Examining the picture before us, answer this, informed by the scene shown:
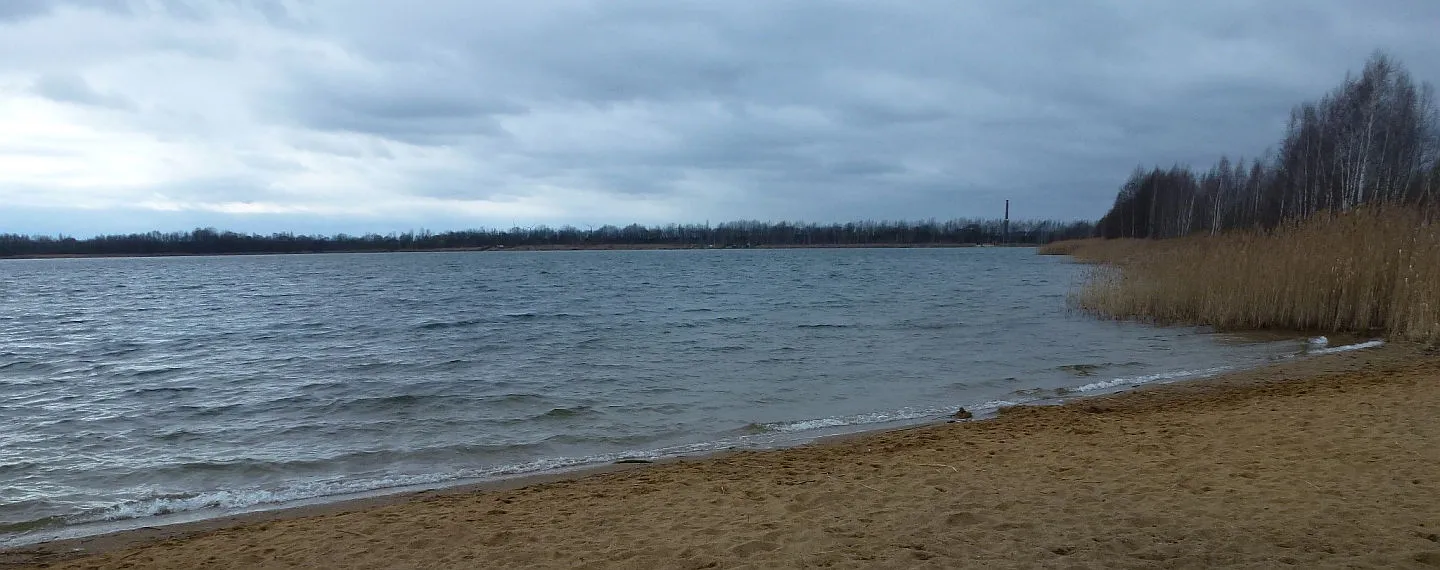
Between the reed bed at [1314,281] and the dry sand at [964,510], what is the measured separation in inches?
311

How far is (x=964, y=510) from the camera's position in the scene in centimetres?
566

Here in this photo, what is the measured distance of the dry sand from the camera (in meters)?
4.72

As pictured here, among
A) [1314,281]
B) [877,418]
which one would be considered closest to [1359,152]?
[1314,281]

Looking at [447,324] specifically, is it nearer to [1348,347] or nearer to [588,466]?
[588,466]

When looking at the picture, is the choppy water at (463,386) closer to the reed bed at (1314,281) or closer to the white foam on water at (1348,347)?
the white foam on water at (1348,347)

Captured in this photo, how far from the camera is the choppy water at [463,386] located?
344 inches

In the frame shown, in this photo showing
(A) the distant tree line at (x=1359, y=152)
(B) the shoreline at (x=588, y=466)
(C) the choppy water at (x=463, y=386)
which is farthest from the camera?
(A) the distant tree line at (x=1359, y=152)

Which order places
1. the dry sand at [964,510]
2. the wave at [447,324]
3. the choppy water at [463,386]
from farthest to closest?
the wave at [447,324] < the choppy water at [463,386] < the dry sand at [964,510]

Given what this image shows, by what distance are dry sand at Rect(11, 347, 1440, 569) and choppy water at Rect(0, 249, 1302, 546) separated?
1.56 metres

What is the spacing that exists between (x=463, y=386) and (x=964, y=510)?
10113 mm

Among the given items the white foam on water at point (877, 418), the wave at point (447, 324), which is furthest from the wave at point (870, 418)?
the wave at point (447, 324)

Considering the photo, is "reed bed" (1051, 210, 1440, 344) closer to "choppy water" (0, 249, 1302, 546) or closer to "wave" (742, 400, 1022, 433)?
"choppy water" (0, 249, 1302, 546)

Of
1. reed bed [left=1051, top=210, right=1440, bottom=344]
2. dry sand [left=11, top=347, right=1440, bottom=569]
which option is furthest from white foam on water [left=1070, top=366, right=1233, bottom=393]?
reed bed [left=1051, top=210, right=1440, bottom=344]

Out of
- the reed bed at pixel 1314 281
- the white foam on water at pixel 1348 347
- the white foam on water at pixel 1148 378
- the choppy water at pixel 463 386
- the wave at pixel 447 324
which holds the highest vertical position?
the reed bed at pixel 1314 281
